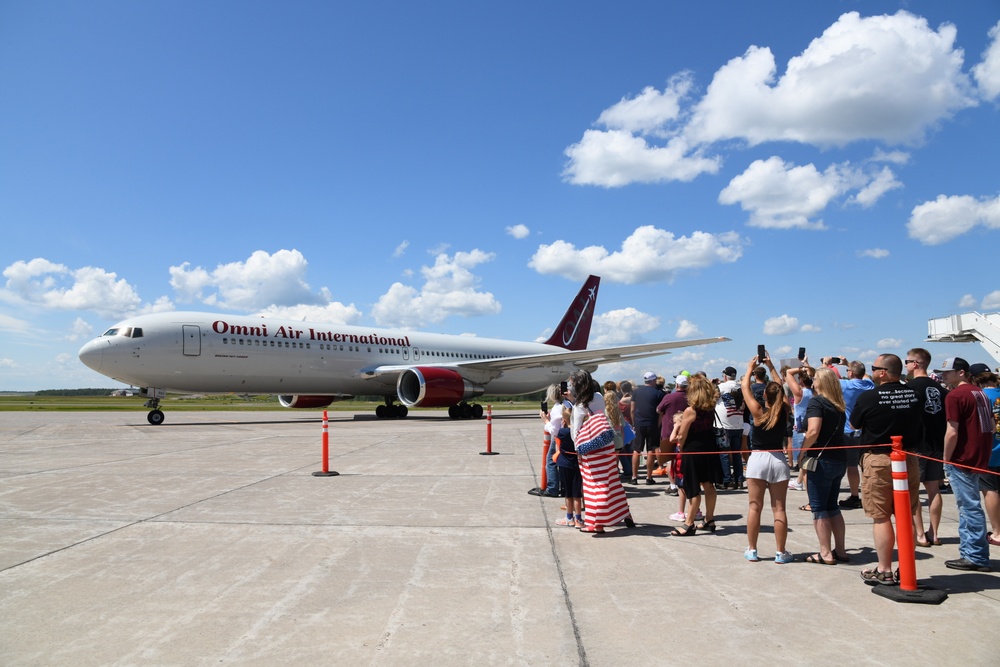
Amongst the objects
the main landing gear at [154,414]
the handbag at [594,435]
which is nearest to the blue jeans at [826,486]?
the handbag at [594,435]

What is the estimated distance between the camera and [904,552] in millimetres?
4191

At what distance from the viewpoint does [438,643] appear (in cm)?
342

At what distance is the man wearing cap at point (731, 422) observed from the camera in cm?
892

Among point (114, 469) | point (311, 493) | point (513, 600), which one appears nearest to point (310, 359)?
point (114, 469)

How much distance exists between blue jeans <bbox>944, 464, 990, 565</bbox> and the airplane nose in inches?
837

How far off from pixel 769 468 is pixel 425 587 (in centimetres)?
289

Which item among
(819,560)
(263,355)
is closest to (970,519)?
(819,560)

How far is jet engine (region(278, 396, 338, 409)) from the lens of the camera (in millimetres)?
27469

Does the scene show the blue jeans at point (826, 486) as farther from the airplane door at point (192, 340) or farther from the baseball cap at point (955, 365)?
the airplane door at point (192, 340)

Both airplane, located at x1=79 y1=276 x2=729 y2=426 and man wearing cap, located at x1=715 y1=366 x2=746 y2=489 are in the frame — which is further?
airplane, located at x1=79 y1=276 x2=729 y2=426

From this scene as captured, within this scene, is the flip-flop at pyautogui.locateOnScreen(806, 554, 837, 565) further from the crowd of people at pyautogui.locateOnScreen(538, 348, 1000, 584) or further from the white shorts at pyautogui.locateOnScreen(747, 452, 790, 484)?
the white shorts at pyautogui.locateOnScreen(747, 452, 790, 484)

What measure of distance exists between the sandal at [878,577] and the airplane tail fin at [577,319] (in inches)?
1263

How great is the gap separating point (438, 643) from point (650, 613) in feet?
4.40

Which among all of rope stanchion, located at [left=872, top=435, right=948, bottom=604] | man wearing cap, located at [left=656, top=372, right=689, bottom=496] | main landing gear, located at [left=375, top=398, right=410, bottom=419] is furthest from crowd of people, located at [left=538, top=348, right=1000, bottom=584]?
main landing gear, located at [left=375, top=398, right=410, bottom=419]
